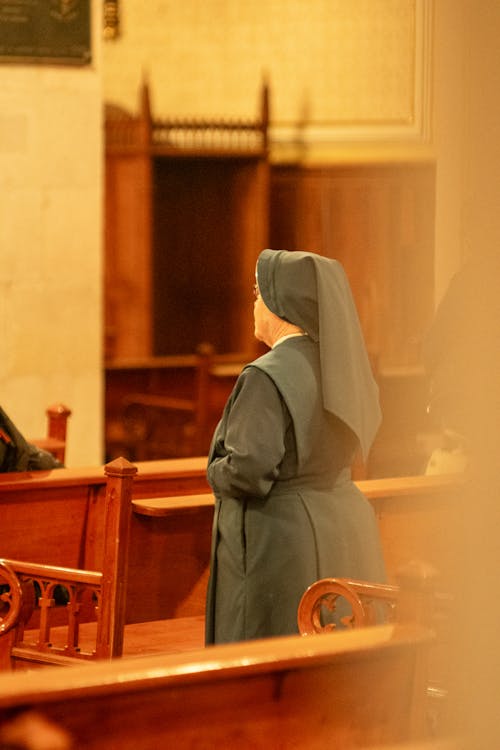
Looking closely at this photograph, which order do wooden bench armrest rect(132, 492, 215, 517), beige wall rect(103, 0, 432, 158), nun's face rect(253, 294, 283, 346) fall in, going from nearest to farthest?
1. nun's face rect(253, 294, 283, 346)
2. wooden bench armrest rect(132, 492, 215, 517)
3. beige wall rect(103, 0, 432, 158)

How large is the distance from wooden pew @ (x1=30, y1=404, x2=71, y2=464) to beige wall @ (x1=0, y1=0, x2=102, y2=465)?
1.49 metres

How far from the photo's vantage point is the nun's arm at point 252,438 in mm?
3633

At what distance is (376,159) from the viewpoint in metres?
11.0

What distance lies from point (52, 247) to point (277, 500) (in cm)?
452

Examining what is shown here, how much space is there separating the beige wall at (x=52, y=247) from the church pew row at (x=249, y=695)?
540 centimetres

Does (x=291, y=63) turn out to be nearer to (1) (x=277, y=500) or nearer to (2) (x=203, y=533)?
(2) (x=203, y=533)

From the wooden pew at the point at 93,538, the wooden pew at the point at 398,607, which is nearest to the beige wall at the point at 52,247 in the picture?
the wooden pew at the point at 93,538

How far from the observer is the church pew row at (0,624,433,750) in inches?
86.1

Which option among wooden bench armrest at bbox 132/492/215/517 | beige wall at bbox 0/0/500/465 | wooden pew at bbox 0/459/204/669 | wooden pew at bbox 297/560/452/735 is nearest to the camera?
beige wall at bbox 0/0/500/465

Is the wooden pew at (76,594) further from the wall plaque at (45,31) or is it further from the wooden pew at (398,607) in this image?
the wall plaque at (45,31)

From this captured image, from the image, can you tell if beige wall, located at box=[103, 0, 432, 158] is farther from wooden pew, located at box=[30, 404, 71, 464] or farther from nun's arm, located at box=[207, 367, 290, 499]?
nun's arm, located at box=[207, 367, 290, 499]

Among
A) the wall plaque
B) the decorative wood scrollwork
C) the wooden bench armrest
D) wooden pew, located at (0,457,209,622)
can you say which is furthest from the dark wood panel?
the decorative wood scrollwork

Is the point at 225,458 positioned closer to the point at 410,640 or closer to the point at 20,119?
the point at 410,640

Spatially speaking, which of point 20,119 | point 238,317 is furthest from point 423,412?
point 20,119
